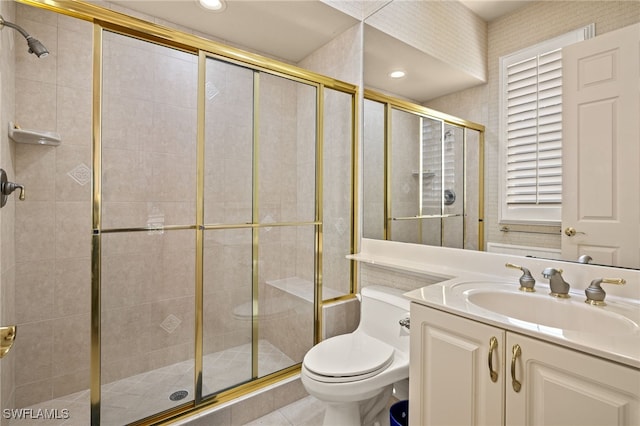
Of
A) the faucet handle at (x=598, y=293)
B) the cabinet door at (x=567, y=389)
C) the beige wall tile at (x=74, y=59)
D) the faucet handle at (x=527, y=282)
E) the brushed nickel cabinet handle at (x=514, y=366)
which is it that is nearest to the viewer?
the cabinet door at (x=567, y=389)

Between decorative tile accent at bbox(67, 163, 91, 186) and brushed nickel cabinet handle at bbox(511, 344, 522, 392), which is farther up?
decorative tile accent at bbox(67, 163, 91, 186)

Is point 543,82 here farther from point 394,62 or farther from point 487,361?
point 487,361

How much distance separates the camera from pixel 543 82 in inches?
51.1

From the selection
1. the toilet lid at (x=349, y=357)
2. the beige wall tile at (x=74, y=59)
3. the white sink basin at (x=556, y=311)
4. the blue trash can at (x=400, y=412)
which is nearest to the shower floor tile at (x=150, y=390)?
the toilet lid at (x=349, y=357)

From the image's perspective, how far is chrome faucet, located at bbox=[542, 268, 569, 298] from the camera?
111 cm

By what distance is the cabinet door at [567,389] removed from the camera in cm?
71

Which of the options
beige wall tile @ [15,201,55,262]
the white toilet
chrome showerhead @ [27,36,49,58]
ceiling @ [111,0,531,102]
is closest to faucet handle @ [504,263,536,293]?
the white toilet

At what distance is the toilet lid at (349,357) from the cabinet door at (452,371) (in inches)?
12.8

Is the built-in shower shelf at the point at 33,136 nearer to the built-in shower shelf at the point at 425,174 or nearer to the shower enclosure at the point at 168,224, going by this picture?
the shower enclosure at the point at 168,224

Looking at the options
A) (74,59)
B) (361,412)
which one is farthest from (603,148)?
(74,59)

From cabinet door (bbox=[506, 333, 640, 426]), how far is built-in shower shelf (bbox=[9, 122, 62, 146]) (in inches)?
89.1

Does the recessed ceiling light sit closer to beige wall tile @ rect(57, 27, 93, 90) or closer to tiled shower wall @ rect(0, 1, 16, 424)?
beige wall tile @ rect(57, 27, 93, 90)

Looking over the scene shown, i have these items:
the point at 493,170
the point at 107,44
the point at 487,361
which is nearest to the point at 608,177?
the point at 493,170

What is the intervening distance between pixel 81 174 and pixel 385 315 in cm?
199
